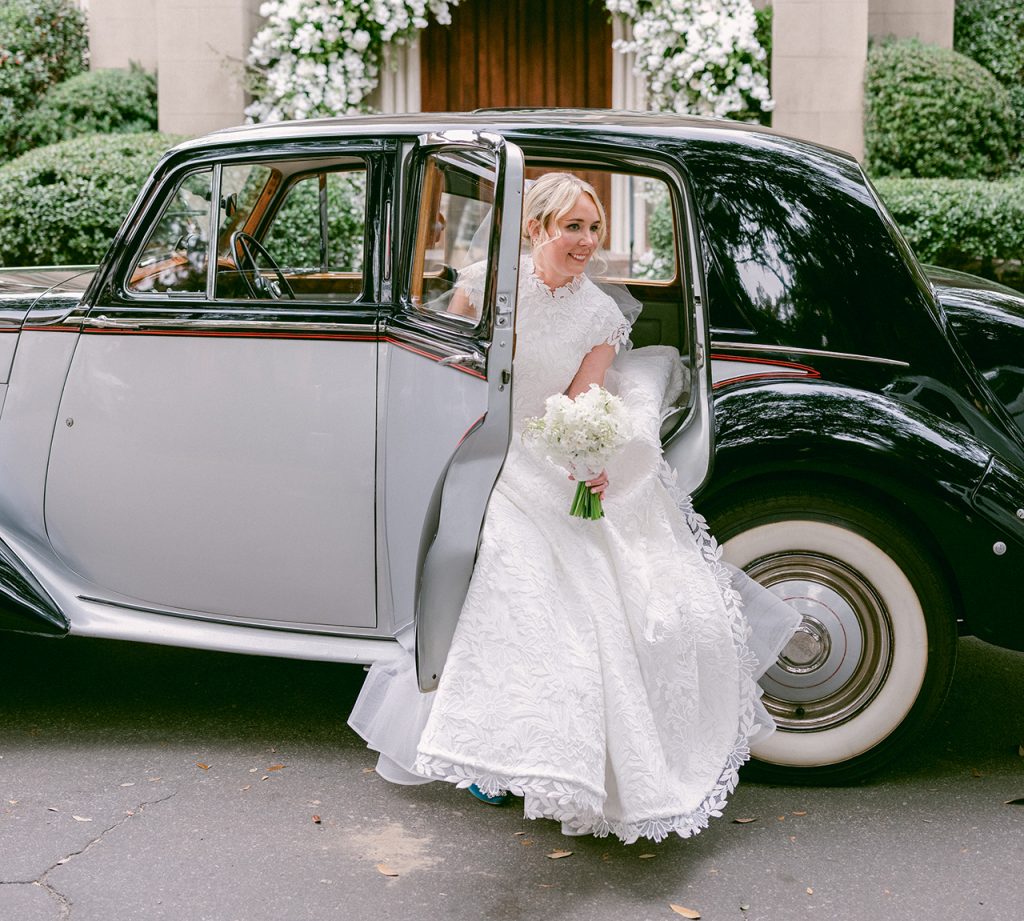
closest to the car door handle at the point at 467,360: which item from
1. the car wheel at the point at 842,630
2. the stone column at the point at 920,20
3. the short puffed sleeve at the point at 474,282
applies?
the short puffed sleeve at the point at 474,282

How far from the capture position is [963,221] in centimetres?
928

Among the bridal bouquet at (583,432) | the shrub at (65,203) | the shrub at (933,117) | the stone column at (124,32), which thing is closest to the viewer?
the bridal bouquet at (583,432)

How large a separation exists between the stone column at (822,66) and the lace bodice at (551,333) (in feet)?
26.7

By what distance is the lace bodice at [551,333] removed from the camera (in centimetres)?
353

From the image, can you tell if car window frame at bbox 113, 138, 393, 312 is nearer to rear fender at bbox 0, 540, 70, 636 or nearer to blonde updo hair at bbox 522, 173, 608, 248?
blonde updo hair at bbox 522, 173, 608, 248

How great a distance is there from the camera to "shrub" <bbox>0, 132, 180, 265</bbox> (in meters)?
9.67

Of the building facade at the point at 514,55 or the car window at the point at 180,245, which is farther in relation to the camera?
the building facade at the point at 514,55

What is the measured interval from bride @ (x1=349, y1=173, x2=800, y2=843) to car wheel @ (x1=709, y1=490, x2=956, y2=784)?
143 mm

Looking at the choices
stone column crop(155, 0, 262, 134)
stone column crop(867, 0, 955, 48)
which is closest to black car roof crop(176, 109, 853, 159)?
stone column crop(155, 0, 262, 134)

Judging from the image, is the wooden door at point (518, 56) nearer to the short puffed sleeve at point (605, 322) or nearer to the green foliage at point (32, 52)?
the green foliage at point (32, 52)

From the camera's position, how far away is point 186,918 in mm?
2965

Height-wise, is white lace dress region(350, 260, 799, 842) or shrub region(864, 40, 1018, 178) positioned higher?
shrub region(864, 40, 1018, 178)

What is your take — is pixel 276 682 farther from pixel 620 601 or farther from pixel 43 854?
pixel 620 601

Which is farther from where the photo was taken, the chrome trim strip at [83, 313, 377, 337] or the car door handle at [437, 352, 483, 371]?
the chrome trim strip at [83, 313, 377, 337]
